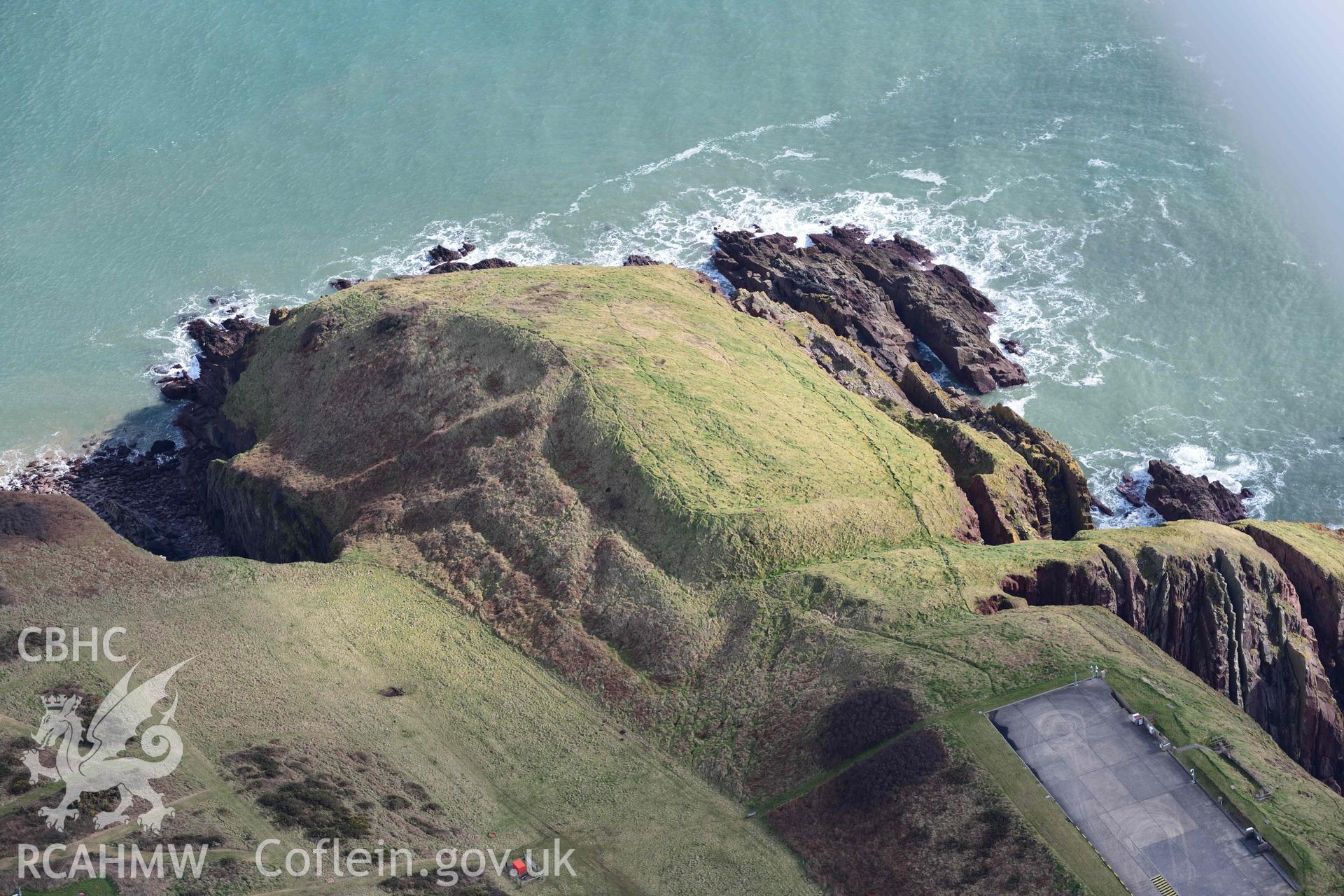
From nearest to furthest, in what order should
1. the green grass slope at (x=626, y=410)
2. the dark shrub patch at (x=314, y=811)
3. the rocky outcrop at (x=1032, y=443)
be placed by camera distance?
the dark shrub patch at (x=314, y=811) < the green grass slope at (x=626, y=410) < the rocky outcrop at (x=1032, y=443)

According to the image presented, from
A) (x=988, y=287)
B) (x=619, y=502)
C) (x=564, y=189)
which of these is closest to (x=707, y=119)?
(x=564, y=189)

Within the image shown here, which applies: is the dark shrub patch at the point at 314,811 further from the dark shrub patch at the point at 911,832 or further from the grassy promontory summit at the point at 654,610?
the dark shrub patch at the point at 911,832

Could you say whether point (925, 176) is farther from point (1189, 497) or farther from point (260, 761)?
point (260, 761)

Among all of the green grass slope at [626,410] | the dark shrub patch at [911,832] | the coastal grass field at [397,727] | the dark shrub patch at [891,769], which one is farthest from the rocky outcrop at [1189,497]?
the coastal grass field at [397,727]

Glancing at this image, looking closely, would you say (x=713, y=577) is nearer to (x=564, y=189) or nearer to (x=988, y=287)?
(x=988, y=287)

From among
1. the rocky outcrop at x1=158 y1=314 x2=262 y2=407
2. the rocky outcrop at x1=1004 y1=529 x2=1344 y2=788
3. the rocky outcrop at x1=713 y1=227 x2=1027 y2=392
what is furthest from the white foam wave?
the rocky outcrop at x1=158 y1=314 x2=262 y2=407

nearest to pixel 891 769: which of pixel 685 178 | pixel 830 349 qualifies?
pixel 830 349
